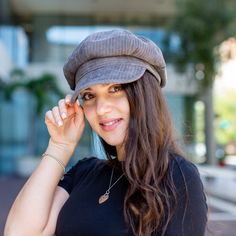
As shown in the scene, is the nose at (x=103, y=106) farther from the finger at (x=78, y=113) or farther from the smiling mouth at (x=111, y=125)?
the finger at (x=78, y=113)

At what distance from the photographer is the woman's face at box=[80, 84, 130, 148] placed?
1.47 meters

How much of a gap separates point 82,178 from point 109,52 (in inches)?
20.2

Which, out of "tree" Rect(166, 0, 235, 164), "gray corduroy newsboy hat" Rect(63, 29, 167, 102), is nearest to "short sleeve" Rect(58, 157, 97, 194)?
"gray corduroy newsboy hat" Rect(63, 29, 167, 102)

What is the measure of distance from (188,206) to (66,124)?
0.62m

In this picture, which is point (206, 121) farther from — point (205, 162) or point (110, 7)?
point (110, 7)

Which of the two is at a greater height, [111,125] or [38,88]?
[38,88]

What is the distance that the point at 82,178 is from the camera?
1683 mm

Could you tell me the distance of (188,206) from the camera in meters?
1.30

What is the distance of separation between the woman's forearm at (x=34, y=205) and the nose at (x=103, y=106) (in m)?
0.30

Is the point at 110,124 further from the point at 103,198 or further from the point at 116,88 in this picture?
the point at 103,198

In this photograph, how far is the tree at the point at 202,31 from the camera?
14508mm

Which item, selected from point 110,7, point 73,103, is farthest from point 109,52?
point 110,7

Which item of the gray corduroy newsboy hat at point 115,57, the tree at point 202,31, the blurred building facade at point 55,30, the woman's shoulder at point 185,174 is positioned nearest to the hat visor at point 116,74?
the gray corduroy newsboy hat at point 115,57

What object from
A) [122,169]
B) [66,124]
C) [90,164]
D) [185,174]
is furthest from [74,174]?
[185,174]
